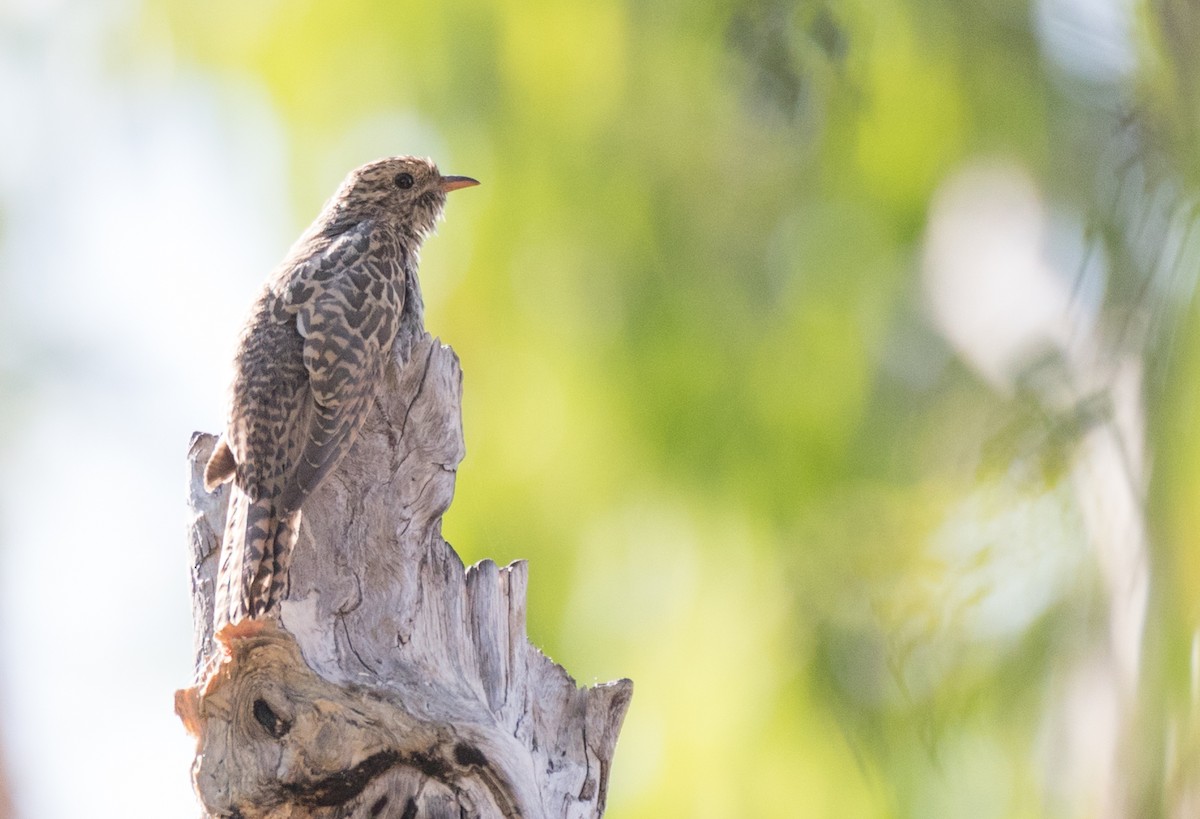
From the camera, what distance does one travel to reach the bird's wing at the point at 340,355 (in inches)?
161

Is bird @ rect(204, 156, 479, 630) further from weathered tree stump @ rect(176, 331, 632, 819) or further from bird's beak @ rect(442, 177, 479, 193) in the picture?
bird's beak @ rect(442, 177, 479, 193)

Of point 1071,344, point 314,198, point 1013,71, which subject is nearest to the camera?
point 1071,344

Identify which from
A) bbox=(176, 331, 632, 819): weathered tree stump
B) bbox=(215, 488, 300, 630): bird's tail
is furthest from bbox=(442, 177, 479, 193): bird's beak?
bbox=(215, 488, 300, 630): bird's tail

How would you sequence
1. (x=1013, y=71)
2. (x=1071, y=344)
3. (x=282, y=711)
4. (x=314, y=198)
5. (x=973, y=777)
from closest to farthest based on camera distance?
1. (x=282, y=711)
2. (x=973, y=777)
3. (x=1071, y=344)
4. (x=1013, y=71)
5. (x=314, y=198)

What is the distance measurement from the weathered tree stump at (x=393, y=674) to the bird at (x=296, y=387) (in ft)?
0.30

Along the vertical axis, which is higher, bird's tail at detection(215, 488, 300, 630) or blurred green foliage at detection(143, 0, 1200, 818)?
blurred green foliage at detection(143, 0, 1200, 818)

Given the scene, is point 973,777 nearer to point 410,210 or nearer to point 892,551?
point 892,551

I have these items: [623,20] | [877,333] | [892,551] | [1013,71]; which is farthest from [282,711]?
[1013,71]

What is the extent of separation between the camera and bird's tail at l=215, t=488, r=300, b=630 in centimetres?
389

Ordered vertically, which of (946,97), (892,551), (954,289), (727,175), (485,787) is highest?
(946,97)

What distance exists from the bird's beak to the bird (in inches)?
15.6

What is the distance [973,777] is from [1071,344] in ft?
5.20

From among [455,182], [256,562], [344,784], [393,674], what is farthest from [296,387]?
[344,784]

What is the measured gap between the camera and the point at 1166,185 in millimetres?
4727
